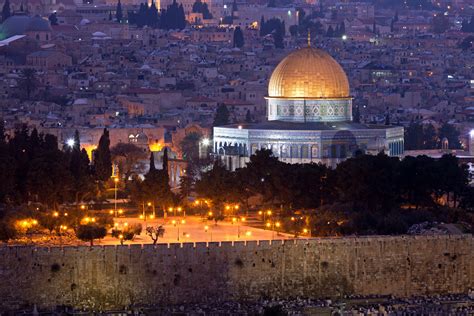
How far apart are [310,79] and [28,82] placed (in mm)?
39476

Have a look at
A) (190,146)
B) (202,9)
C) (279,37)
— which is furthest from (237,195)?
(202,9)

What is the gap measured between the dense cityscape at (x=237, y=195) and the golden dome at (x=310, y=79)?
4 centimetres

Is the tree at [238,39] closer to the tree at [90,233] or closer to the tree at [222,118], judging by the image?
the tree at [222,118]

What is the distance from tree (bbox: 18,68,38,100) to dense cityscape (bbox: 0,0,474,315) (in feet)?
0.42

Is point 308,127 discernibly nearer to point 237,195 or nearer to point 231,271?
point 237,195

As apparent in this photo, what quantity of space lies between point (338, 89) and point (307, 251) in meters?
18.2

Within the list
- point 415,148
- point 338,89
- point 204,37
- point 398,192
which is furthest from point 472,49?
point 398,192

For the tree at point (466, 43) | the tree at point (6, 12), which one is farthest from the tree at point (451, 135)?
the tree at point (6, 12)

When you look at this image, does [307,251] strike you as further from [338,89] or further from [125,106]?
[125,106]

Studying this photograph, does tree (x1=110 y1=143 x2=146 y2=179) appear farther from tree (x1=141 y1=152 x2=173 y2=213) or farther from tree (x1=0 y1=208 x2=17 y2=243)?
tree (x1=0 y1=208 x2=17 y2=243)

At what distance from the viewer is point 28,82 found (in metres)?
105

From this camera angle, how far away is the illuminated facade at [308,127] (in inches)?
2594

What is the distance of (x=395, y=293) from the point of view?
50.3m

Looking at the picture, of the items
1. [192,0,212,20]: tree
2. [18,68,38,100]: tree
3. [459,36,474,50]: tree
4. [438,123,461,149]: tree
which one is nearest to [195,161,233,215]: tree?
[438,123,461,149]: tree
